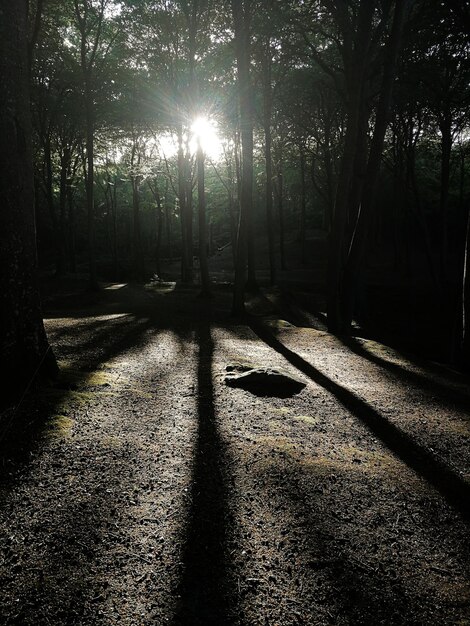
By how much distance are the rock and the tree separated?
269 cm

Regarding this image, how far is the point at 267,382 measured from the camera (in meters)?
5.56

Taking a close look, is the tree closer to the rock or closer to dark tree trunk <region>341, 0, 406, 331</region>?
the rock

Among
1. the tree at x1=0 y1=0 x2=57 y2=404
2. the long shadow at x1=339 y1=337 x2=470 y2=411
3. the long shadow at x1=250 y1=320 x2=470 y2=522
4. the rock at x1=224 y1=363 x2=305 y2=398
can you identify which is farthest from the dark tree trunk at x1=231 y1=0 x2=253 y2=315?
→ the tree at x1=0 y1=0 x2=57 y2=404

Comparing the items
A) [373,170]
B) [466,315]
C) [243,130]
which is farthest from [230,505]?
[243,130]

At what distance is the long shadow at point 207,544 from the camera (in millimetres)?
1934

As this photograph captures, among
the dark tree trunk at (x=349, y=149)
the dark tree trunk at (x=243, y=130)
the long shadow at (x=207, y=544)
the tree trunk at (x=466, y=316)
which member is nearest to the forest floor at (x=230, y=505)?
the long shadow at (x=207, y=544)

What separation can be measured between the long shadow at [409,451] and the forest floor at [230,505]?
2cm

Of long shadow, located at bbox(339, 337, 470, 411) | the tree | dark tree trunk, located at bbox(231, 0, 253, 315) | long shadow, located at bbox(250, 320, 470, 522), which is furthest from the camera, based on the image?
dark tree trunk, located at bbox(231, 0, 253, 315)

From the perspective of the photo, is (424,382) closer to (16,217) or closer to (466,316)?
(466,316)

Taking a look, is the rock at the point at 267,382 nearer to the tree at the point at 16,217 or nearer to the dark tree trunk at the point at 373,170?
the tree at the point at 16,217

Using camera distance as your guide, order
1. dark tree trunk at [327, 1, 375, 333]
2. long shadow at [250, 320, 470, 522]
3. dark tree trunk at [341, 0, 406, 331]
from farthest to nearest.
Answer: dark tree trunk at [327, 1, 375, 333] → dark tree trunk at [341, 0, 406, 331] → long shadow at [250, 320, 470, 522]

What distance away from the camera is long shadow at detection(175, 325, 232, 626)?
1934 mm

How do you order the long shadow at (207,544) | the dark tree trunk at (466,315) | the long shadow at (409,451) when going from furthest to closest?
the dark tree trunk at (466,315) < the long shadow at (409,451) < the long shadow at (207,544)

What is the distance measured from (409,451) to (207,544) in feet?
8.12
